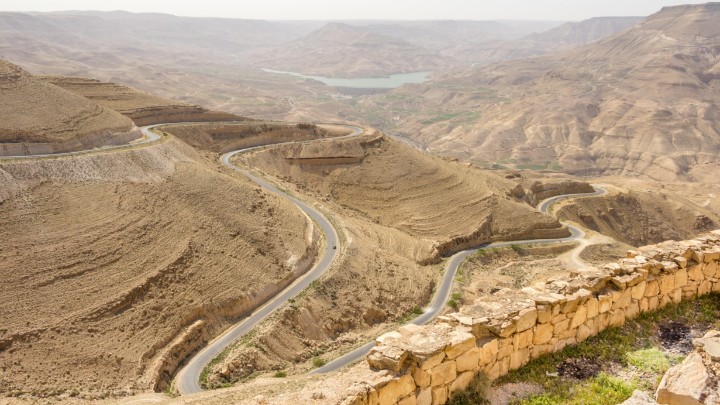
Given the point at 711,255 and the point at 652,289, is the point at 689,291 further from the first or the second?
the point at 652,289

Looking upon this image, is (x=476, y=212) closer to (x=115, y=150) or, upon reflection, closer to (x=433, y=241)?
(x=433, y=241)

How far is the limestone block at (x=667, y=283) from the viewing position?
47.0 ft

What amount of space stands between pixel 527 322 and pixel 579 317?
1721mm

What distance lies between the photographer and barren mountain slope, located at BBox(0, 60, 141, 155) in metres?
42.6

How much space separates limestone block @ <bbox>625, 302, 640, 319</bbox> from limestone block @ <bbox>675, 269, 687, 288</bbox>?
1.67 m

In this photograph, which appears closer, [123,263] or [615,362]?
[615,362]

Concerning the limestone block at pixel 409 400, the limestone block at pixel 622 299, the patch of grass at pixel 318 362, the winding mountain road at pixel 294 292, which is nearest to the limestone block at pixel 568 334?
the limestone block at pixel 622 299

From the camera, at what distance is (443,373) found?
1087 cm

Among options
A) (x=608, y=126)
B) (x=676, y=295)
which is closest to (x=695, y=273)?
(x=676, y=295)

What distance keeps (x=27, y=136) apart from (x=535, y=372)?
44483mm

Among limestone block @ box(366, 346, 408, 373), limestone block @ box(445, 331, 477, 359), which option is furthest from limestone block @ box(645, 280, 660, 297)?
limestone block @ box(366, 346, 408, 373)

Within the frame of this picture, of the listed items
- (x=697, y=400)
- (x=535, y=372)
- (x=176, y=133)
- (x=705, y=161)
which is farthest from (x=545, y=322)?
(x=705, y=161)

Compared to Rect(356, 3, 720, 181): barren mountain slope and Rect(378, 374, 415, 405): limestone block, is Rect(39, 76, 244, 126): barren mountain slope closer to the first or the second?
Rect(378, 374, 415, 405): limestone block

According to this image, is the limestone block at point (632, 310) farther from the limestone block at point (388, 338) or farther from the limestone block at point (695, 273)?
the limestone block at point (388, 338)
